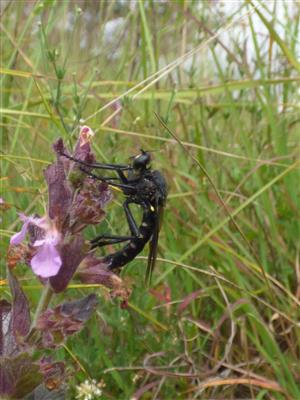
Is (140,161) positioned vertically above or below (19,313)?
above

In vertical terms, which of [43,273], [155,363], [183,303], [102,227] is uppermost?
[43,273]

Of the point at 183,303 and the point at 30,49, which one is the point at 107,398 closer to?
the point at 183,303

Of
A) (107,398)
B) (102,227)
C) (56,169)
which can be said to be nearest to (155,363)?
(107,398)

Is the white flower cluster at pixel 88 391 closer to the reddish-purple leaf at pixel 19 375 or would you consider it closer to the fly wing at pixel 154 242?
the fly wing at pixel 154 242

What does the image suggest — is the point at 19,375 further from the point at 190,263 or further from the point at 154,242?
the point at 190,263

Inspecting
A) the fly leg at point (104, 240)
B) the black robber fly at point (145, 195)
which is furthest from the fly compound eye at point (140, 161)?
the fly leg at point (104, 240)

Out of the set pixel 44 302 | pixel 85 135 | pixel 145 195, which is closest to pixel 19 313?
pixel 44 302

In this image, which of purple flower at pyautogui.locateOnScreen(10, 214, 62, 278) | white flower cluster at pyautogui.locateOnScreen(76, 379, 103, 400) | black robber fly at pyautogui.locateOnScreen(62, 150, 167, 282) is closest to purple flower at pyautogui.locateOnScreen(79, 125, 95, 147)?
purple flower at pyautogui.locateOnScreen(10, 214, 62, 278)

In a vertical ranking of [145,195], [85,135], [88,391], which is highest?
[85,135]
